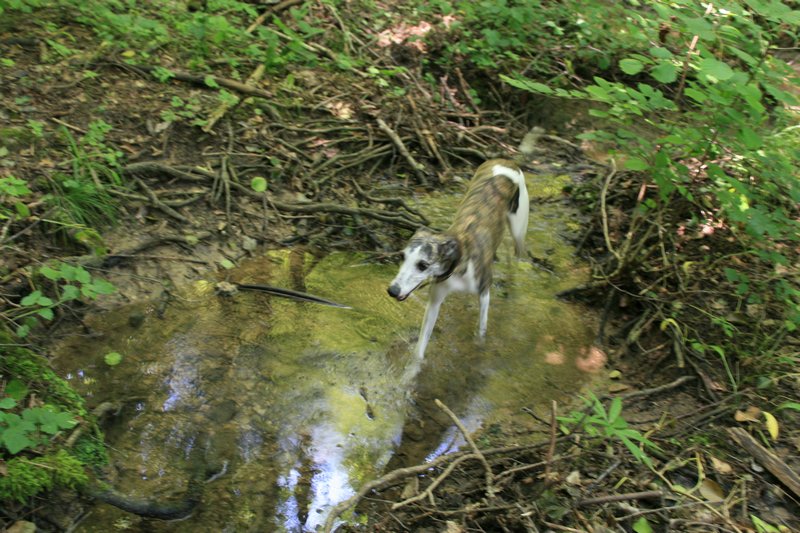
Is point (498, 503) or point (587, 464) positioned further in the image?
point (587, 464)

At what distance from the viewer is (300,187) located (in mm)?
6789

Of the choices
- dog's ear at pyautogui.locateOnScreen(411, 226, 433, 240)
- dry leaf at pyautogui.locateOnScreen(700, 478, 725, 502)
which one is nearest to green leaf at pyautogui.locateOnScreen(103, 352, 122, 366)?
dog's ear at pyautogui.locateOnScreen(411, 226, 433, 240)

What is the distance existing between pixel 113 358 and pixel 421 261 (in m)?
2.43

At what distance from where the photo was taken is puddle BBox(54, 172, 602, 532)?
3832 mm

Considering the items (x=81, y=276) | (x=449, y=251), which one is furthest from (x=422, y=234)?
(x=81, y=276)

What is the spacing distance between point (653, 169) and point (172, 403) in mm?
4107

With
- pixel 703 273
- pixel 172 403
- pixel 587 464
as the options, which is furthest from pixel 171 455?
pixel 703 273

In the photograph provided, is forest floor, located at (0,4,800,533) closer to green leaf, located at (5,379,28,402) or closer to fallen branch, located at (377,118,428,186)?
fallen branch, located at (377,118,428,186)

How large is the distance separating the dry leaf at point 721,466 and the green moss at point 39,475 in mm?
3851

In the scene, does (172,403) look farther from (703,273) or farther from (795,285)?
(795,285)

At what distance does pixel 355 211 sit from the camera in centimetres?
641

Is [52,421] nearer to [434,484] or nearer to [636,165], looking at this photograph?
[434,484]

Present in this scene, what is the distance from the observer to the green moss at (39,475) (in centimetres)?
314

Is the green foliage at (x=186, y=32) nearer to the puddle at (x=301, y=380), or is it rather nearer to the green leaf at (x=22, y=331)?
the puddle at (x=301, y=380)
